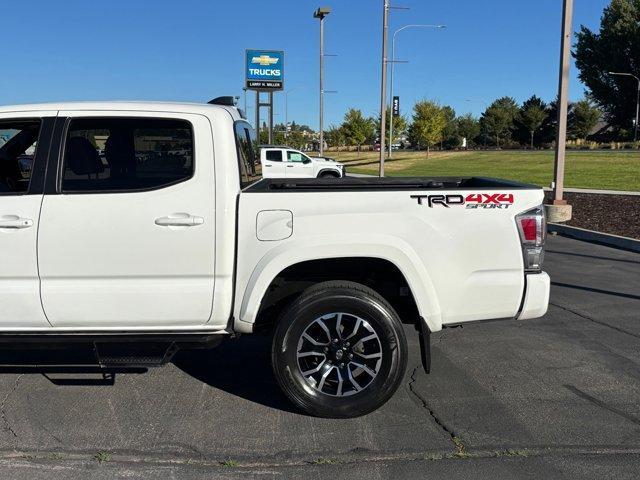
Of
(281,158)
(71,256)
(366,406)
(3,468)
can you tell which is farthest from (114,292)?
(281,158)

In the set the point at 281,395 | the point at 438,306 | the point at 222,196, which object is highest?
the point at 222,196

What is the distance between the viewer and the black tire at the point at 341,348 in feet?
11.9

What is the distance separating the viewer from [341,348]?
12.2 ft

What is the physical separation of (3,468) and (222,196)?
1892 millimetres

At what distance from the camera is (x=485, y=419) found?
12.5ft

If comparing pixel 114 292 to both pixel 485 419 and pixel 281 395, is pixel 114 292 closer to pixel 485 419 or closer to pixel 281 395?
pixel 281 395

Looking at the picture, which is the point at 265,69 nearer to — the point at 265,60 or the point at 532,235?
the point at 265,60

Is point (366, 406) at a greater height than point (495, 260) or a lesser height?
lesser

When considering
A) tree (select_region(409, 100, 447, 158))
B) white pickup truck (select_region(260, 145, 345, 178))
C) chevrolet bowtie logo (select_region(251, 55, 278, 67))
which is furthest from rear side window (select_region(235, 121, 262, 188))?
tree (select_region(409, 100, 447, 158))

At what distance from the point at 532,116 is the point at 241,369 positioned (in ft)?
253

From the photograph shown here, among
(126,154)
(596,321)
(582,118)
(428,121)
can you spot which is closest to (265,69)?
(428,121)

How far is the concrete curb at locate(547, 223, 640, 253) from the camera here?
33.2 feet

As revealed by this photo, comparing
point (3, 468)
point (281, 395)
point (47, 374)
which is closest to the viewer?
point (3, 468)

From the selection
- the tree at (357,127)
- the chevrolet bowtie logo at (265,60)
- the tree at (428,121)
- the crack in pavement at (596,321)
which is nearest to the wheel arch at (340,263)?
the crack in pavement at (596,321)
